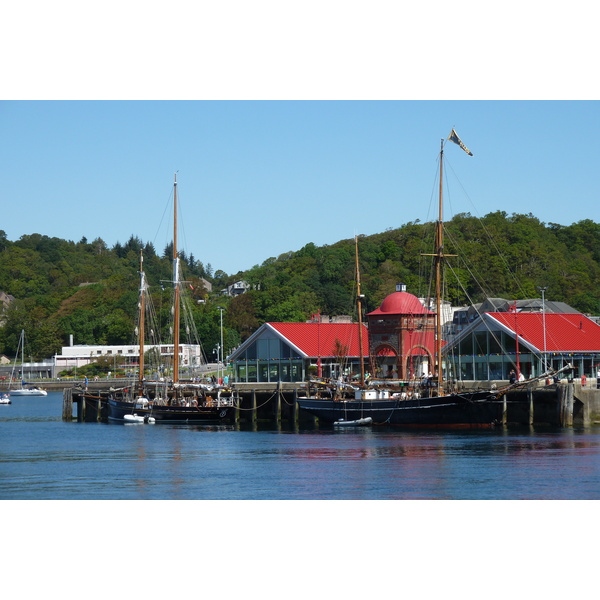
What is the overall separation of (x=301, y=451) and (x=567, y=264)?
387 feet

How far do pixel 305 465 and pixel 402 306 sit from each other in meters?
39.0

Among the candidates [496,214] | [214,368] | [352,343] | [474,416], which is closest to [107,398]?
[352,343]

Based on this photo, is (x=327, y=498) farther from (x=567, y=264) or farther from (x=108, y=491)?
(x=567, y=264)

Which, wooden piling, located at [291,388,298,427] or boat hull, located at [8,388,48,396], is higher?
boat hull, located at [8,388,48,396]

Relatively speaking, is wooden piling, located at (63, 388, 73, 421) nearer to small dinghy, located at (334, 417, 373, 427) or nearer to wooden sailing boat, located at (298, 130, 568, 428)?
wooden sailing boat, located at (298, 130, 568, 428)

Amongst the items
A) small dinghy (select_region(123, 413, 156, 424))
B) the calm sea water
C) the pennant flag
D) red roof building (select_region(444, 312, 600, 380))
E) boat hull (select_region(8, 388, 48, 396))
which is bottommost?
the calm sea water

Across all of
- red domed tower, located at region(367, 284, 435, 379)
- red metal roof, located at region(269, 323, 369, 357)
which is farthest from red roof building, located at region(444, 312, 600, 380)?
red metal roof, located at region(269, 323, 369, 357)

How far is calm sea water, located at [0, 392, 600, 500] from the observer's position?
3588 centimetres

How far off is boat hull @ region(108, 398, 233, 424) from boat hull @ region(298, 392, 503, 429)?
346 inches

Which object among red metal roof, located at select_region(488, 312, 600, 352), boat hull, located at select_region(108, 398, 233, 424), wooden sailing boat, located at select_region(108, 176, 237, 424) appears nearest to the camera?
boat hull, located at select_region(108, 398, 233, 424)

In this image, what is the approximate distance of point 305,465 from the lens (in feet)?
143

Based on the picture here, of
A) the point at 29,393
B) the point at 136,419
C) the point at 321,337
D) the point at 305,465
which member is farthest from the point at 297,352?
the point at 29,393

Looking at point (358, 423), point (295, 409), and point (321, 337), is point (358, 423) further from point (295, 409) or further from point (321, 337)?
point (321, 337)

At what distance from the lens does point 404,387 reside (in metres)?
67.9
